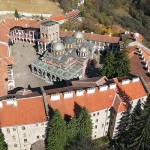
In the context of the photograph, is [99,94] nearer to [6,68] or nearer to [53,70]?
[53,70]

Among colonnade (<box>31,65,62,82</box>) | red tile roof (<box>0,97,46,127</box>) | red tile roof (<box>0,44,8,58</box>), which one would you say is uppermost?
red tile roof (<box>0,44,8,58</box>)

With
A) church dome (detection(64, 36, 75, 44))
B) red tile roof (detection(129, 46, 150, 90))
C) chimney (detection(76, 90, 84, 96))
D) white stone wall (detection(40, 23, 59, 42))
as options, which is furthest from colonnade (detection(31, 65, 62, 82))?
chimney (detection(76, 90, 84, 96))

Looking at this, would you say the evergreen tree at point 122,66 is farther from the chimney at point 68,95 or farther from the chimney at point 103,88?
the chimney at point 68,95

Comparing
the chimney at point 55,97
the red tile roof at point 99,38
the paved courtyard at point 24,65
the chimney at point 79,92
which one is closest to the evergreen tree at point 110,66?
the chimney at point 79,92

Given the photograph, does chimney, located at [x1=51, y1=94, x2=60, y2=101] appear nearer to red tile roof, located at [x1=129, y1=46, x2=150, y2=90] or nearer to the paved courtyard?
the paved courtyard

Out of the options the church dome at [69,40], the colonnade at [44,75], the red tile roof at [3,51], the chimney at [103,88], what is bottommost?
the colonnade at [44,75]

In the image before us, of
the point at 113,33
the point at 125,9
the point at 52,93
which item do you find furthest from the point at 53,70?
the point at 125,9
